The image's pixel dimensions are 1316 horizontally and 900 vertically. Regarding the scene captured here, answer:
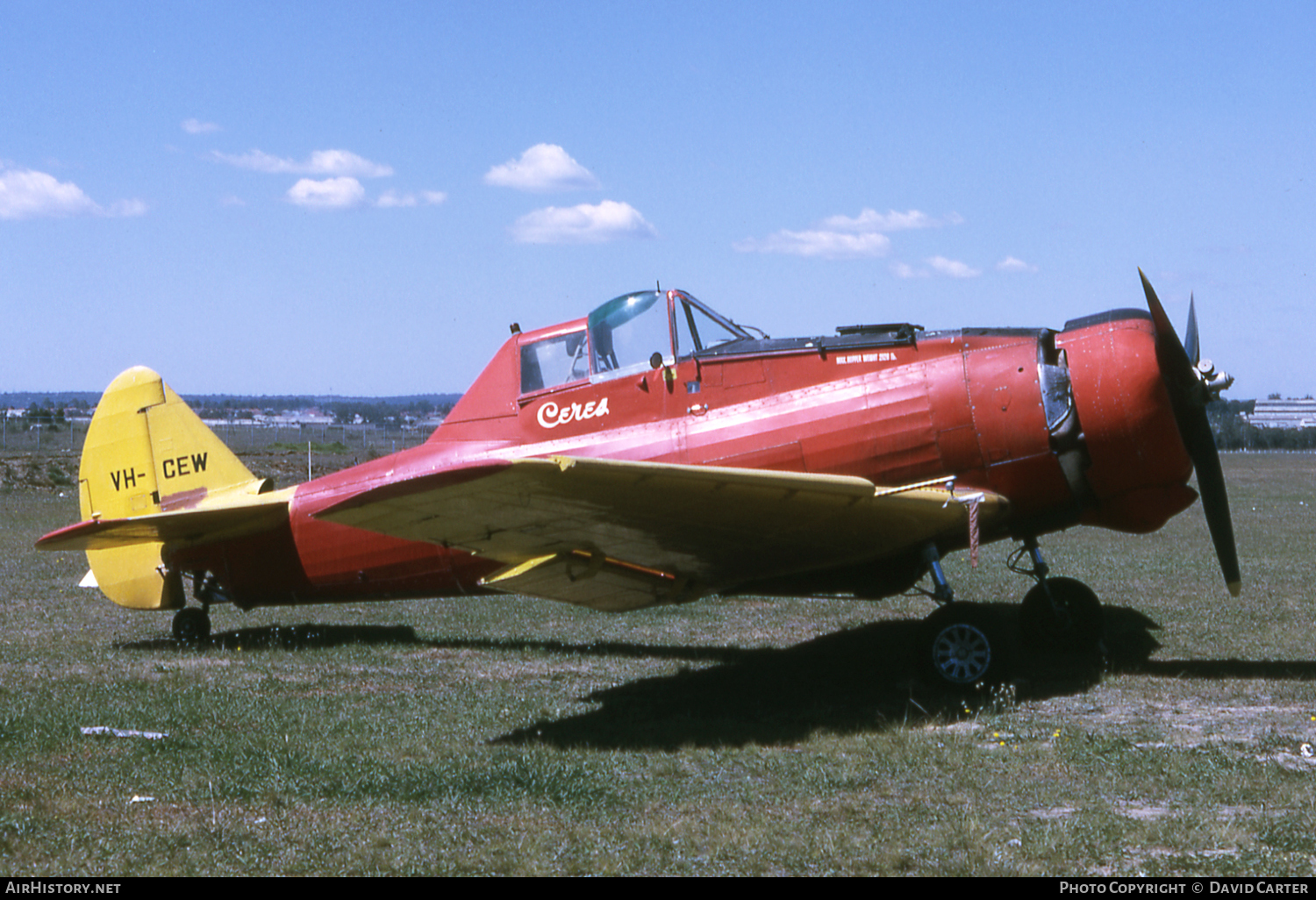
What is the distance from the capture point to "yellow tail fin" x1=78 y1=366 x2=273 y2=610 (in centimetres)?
1058

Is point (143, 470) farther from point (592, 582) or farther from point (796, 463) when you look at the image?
point (796, 463)

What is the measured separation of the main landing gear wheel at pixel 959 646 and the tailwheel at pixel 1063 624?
1.59 meters

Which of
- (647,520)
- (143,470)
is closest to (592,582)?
(647,520)

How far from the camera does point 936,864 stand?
4543 mm

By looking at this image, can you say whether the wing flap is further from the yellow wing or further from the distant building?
the distant building

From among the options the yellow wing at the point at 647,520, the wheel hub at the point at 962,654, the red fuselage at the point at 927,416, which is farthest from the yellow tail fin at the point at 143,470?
the wheel hub at the point at 962,654

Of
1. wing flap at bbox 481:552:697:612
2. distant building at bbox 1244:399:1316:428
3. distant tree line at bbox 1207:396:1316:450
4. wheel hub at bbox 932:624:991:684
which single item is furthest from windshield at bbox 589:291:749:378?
distant building at bbox 1244:399:1316:428

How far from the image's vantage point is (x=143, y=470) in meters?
10.9

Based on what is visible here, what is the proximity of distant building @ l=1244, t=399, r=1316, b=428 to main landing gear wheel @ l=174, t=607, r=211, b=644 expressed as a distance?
263ft

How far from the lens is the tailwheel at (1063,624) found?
8.95 m

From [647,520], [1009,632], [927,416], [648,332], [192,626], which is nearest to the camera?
[647,520]

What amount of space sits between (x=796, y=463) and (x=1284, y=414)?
102434 millimetres

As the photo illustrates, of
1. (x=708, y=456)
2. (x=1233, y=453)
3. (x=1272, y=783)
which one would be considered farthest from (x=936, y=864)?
(x=1233, y=453)

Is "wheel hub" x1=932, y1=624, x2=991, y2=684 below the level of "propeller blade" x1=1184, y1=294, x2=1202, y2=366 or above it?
below
